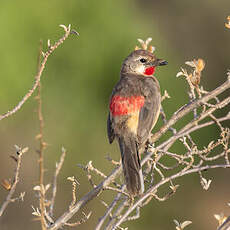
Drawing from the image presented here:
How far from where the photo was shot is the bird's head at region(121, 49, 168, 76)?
6.05 meters

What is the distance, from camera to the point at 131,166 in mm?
A: 4793

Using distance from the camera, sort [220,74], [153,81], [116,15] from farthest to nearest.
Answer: [220,74] → [116,15] → [153,81]

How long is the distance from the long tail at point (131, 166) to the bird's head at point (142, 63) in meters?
1.18

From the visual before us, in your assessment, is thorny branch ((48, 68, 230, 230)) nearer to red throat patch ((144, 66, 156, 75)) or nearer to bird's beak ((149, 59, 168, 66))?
bird's beak ((149, 59, 168, 66))

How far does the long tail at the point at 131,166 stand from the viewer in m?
4.39

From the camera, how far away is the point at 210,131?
474 inches

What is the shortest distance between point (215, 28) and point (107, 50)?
722 centimetres

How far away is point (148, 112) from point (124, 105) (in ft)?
0.78

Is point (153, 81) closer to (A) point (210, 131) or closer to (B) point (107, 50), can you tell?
(B) point (107, 50)

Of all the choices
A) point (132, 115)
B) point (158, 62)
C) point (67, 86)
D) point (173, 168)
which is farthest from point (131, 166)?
point (67, 86)

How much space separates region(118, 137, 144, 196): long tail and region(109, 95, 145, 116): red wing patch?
0.89 feet

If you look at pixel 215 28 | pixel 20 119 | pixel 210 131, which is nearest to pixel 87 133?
pixel 20 119

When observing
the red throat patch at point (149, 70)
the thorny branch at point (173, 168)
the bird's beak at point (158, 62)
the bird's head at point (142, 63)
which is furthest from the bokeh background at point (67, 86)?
the thorny branch at point (173, 168)

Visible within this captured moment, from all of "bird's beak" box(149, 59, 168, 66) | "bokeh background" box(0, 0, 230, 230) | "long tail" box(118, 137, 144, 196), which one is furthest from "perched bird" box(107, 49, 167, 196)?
"bokeh background" box(0, 0, 230, 230)
